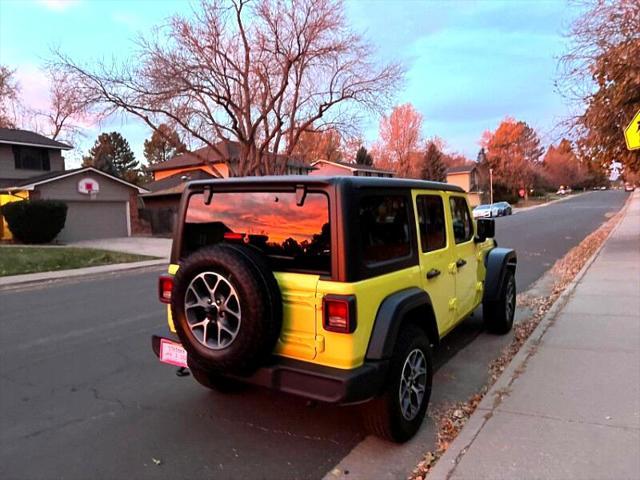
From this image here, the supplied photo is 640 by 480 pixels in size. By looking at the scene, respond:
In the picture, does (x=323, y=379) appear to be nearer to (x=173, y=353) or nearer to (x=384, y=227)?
(x=384, y=227)

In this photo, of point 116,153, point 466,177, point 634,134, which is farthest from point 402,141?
point 634,134

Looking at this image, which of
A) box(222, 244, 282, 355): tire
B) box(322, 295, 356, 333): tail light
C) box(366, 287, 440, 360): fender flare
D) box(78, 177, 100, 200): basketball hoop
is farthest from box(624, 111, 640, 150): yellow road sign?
box(78, 177, 100, 200): basketball hoop

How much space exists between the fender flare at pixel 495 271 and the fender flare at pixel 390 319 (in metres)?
2.40

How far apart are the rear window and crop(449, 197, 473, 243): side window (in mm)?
1907

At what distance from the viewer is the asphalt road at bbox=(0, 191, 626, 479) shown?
310cm

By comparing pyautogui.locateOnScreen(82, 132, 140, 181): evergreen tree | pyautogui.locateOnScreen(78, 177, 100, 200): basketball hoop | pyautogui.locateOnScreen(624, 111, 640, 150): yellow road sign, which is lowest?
pyautogui.locateOnScreen(624, 111, 640, 150): yellow road sign

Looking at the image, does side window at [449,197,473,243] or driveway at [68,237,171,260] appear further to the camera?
driveway at [68,237,171,260]

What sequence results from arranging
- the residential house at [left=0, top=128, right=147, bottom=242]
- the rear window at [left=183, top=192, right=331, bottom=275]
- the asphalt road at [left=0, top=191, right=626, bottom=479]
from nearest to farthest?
the rear window at [left=183, top=192, right=331, bottom=275], the asphalt road at [left=0, top=191, right=626, bottom=479], the residential house at [left=0, top=128, right=147, bottom=242]

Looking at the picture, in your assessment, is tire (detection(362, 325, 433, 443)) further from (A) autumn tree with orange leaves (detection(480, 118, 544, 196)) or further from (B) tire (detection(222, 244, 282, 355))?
(A) autumn tree with orange leaves (detection(480, 118, 544, 196))

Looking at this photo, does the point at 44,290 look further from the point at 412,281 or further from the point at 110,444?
the point at 412,281

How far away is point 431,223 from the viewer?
3.95m

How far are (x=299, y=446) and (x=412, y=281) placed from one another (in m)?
1.42

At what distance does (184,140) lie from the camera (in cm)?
3066

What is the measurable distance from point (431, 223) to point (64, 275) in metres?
11.8
